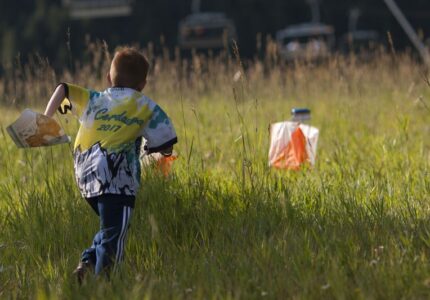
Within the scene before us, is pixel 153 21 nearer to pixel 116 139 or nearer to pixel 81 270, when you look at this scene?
pixel 116 139

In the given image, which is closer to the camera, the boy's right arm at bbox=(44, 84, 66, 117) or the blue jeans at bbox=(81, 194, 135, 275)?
the blue jeans at bbox=(81, 194, 135, 275)

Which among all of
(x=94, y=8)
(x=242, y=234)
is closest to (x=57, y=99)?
(x=242, y=234)

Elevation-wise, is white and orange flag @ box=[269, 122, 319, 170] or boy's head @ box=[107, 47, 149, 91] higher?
boy's head @ box=[107, 47, 149, 91]

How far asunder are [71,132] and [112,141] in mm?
3319

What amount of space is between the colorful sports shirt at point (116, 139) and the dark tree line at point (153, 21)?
73.8 ft

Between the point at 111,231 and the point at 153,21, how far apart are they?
26.6 metres

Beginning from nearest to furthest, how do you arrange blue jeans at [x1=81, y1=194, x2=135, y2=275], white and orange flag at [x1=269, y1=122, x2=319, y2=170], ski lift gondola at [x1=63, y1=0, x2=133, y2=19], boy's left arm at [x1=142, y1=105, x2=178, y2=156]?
blue jeans at [x1=81, y1=194, x2=135, y2=275] < boy's left arm at [x1=142, y1=105, x2=178, y2=156] < white and orange flag at [x1=269, y1=122, x2=319, y2=170] < ski lift gondola at [x1=63, y1=0, x2=133, y2=19]

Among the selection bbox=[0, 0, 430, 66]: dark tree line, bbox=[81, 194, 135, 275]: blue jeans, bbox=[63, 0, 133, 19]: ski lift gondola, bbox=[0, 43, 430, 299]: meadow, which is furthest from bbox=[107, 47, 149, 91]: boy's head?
bbox=[63, 0, 133, 19]: ski lift gondola

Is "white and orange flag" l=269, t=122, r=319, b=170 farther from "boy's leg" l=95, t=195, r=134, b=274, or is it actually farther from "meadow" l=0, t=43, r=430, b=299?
"boy's leg" l=95, t=195, r=134, b=274

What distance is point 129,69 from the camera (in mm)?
4648

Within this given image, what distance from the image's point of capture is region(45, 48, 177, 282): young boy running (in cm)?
449

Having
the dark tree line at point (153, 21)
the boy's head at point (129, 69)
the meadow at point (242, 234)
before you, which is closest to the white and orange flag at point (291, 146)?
the meadow at point (242, 234)

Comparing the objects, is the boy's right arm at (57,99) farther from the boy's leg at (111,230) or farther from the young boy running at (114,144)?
the boy's leg at (111,230)

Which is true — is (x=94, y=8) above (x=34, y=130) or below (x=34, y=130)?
below
